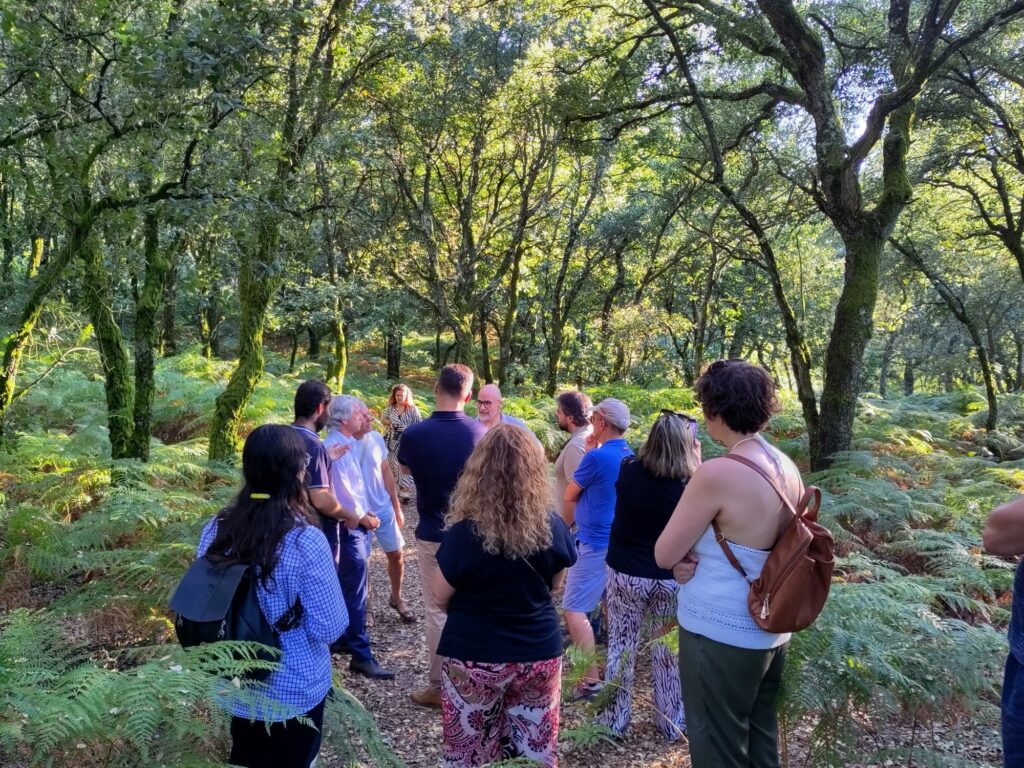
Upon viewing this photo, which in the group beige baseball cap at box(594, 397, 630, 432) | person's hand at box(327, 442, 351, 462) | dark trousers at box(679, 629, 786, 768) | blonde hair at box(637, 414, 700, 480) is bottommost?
dark trousers at box(679, 629, 786, 768)

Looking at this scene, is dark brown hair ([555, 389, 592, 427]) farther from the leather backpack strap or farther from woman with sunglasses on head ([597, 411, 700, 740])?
the leather backpack strap

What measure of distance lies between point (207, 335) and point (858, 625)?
2294 centimetres

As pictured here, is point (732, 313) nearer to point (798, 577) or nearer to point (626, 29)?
point (626, 29)

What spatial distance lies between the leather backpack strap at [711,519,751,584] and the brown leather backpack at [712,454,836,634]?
0.23ft

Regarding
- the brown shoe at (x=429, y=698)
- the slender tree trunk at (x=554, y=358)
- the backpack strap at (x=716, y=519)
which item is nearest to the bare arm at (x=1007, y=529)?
the backpack strap at (x=716, y=519)

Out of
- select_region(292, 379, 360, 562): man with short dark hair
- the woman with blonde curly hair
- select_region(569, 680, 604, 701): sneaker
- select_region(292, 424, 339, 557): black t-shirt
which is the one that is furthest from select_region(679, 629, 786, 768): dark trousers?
select_region(292, 379, 360, 562): man with short dark hair

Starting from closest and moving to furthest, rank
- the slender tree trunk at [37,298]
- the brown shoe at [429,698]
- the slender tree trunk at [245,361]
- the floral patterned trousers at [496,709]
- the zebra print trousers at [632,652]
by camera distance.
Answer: the floral patterned trousers at [496,709]
the zebra print trousers at [632,652]
the brown shoe at [429,698]
the slender tree trunk at [37,298]
the slender tree trunk at [245,361]

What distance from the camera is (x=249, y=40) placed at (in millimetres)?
4969

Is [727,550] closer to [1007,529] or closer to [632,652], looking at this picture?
[1007,529]

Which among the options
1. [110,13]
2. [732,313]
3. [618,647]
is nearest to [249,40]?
[110,13]

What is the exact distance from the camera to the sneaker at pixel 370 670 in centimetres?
490

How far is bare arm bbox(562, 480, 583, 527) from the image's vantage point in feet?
15.1

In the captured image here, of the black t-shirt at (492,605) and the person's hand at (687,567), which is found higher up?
the person's hand at (687,567)

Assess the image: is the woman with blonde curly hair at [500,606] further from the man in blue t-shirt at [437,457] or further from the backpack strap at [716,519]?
the man in blue t-shirt at [437,457]
